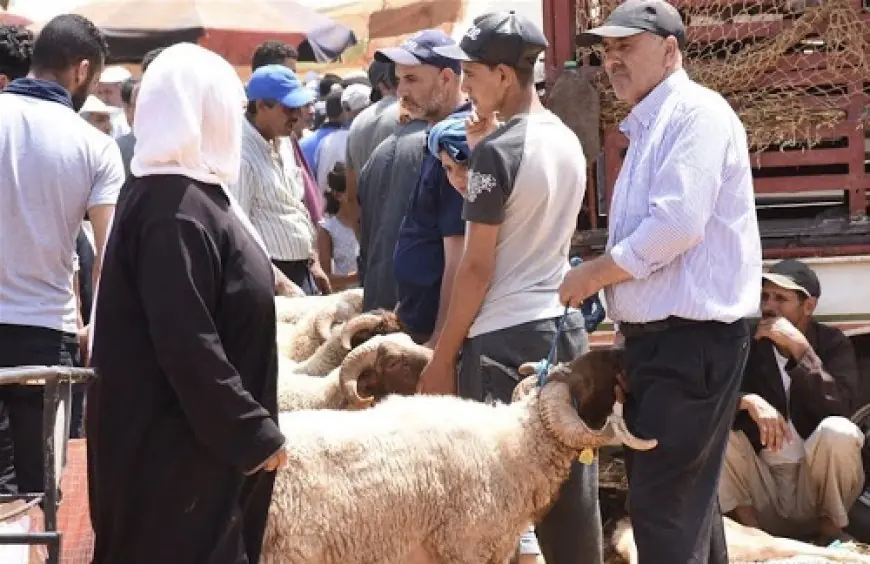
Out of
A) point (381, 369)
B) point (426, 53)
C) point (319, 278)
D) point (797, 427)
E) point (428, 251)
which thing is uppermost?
point (426, 53)

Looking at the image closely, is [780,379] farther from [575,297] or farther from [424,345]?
[575,297]

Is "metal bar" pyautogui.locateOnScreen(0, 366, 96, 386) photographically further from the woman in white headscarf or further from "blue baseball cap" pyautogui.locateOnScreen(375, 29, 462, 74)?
"blue baseball cap" pyautogui.locateOnScreen(375, 29, 462, 74)

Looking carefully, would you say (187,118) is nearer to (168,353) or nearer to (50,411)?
(168,353)

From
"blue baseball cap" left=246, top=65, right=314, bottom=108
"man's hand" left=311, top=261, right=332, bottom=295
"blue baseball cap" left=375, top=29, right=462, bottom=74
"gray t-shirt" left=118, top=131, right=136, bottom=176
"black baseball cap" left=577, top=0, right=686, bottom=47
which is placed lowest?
"man's hand" left=311, top=261, right=332, bottom=295

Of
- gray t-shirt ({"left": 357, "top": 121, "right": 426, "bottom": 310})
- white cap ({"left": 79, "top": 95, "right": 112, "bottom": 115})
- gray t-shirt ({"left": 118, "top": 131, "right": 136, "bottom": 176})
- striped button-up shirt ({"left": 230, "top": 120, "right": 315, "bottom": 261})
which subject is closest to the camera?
gray t-shirt ({"left": 357, "top": 121, "right": 426, "bottom": 310})

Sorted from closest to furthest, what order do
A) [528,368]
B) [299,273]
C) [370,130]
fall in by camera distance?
[528,368]
[299,273]
[370,130]

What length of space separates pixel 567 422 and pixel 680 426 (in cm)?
44

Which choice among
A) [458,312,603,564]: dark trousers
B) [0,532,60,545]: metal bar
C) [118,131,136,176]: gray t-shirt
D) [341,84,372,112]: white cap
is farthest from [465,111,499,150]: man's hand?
[341,84,372,112]: white cap

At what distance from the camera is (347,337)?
6312 mm

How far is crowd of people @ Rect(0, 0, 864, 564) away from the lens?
3.89m

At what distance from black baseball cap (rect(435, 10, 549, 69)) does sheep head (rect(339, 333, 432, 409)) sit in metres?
1.17

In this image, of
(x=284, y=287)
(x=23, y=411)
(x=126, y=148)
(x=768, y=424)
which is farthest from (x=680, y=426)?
(x=126, y=148)

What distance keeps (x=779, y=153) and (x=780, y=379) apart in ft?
3.51

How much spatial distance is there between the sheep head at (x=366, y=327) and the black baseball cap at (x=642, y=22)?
1958mm
